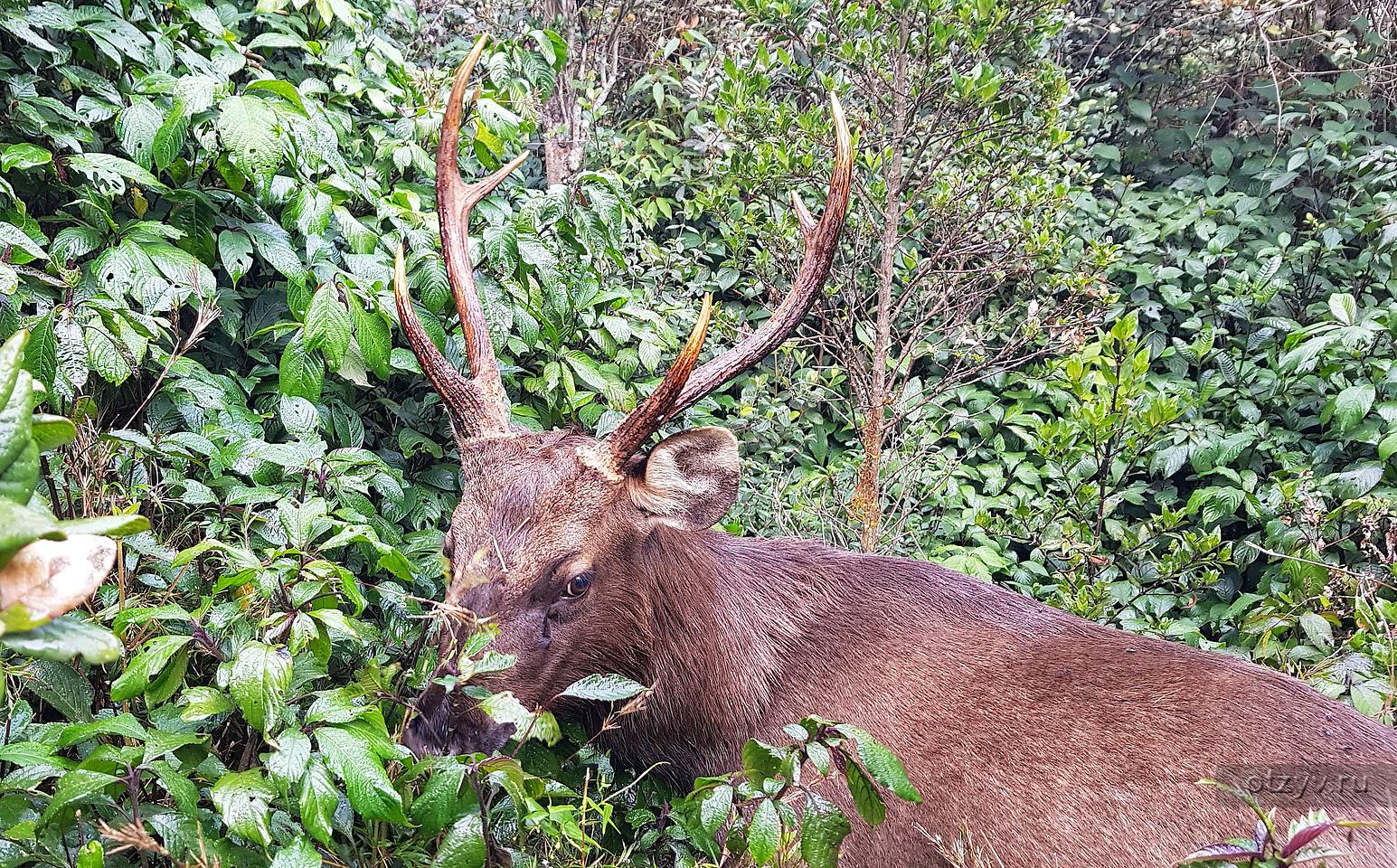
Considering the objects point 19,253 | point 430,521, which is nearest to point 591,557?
point 430,521

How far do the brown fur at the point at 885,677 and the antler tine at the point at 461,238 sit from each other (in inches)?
12.3

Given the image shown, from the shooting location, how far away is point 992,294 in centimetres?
564

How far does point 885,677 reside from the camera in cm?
278

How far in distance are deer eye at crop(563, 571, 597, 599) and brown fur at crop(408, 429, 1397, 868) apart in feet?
0.06

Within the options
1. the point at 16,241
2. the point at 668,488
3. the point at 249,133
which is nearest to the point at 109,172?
the point at 16,241

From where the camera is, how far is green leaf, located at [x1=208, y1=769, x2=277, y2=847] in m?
1.90

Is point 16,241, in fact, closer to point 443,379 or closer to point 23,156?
point 23,156

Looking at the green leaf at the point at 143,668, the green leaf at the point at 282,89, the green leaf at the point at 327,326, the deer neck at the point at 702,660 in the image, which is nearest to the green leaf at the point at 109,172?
the green leaf at the point at 282,89

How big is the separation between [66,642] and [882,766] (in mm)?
1552

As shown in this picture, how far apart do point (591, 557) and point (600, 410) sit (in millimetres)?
1107

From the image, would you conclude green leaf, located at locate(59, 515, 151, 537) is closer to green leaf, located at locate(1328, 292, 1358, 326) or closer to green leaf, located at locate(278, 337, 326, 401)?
green leaf, located at locate(278, 337, 326, 401)

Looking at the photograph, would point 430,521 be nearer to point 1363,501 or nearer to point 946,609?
point 946,609

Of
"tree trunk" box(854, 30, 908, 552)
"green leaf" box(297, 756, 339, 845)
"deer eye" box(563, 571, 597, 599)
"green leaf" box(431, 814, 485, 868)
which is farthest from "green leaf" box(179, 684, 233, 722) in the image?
"tree trunk" box(854, 30, 908, 552)

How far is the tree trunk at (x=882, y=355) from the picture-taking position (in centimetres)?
427
